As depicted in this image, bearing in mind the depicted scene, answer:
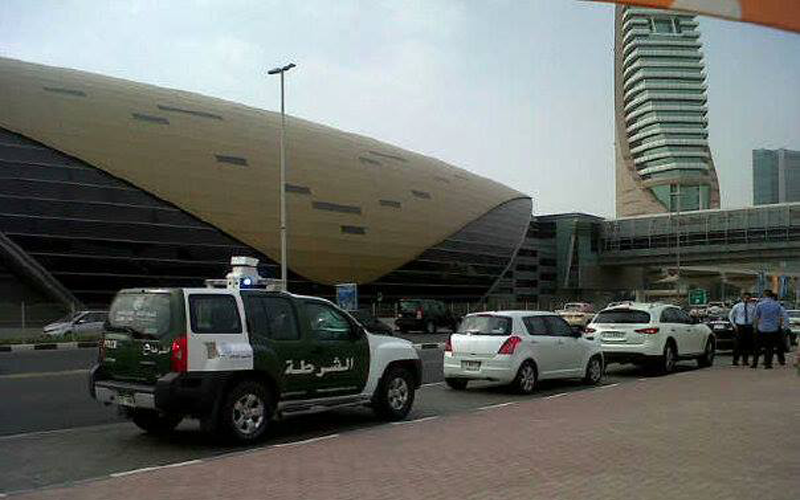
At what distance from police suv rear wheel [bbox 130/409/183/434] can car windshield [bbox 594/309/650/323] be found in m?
11.1

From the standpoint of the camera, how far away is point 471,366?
14211mm

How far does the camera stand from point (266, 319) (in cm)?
955

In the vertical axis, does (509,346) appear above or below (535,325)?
below

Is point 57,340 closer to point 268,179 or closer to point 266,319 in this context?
point 266,319

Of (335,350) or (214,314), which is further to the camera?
(335,350)

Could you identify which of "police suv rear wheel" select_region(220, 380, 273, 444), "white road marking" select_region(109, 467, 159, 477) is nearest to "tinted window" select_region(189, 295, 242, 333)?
"police suv rear wheel" select_region(220, 380, 273, 444)

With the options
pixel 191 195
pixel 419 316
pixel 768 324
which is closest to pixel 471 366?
pixel 768 324

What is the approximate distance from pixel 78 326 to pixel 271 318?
25.8 m

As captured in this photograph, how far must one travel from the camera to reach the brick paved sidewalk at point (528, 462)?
6.25 m

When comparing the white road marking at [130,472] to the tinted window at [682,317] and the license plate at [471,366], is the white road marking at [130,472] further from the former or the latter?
the tinted window at [682,317]

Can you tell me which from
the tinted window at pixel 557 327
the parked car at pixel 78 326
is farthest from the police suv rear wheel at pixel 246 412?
the parked car at pixel 78 326

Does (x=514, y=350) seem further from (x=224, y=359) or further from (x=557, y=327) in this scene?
(x=224, y=359)

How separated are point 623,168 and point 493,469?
5291 inches

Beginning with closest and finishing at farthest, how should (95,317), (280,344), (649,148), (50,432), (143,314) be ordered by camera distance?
(143,314), (280,344), (50,432), (95,317), (649,148)
